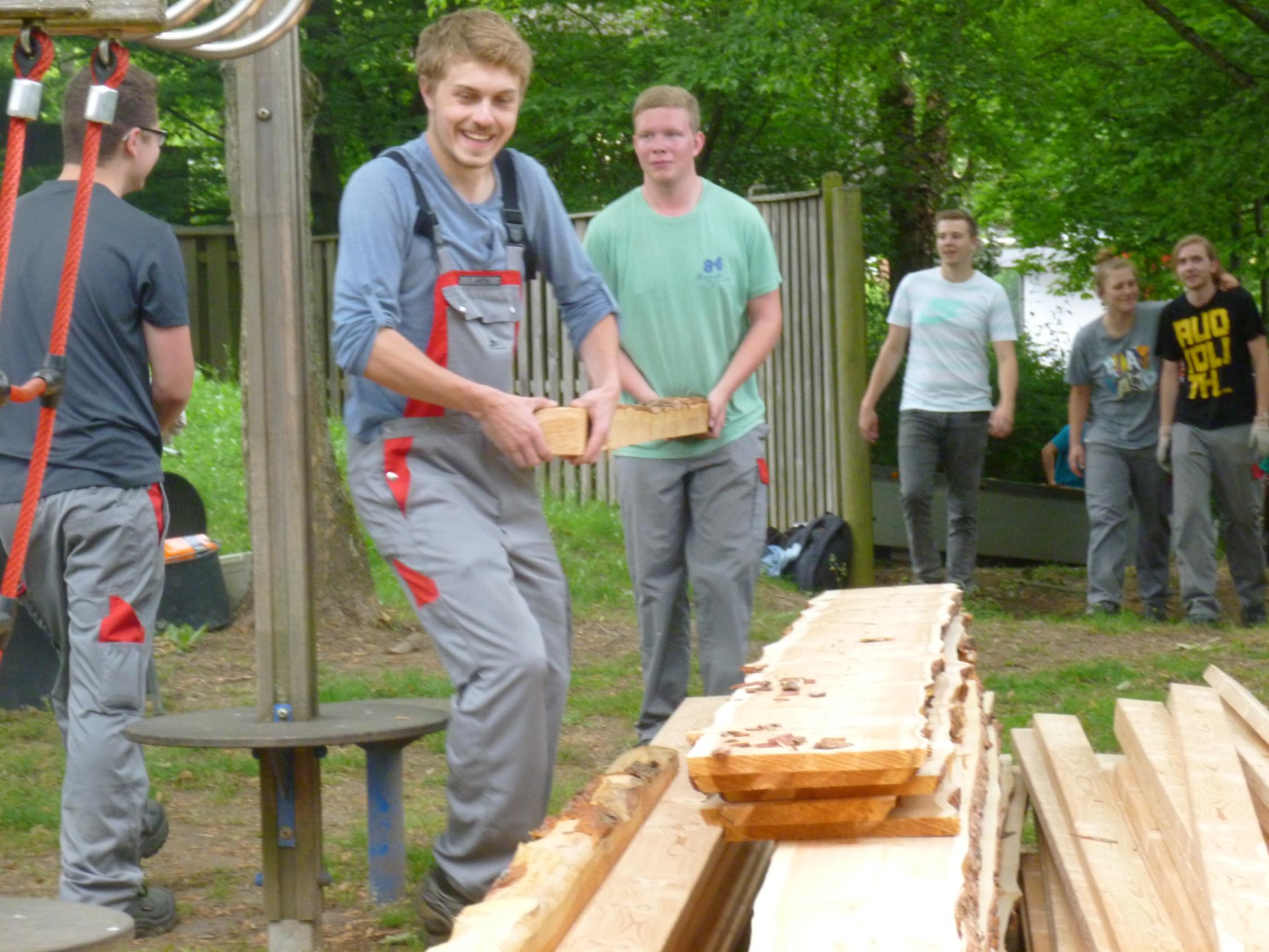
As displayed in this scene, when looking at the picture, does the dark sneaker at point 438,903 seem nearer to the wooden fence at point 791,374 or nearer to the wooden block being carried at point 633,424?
the wooden block being carried at point 633,424

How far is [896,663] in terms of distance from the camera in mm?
3496

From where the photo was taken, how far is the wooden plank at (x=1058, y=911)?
127 inches

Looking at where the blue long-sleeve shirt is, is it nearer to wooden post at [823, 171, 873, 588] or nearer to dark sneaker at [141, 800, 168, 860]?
dark sneaker at [141, 800, 168, 860]

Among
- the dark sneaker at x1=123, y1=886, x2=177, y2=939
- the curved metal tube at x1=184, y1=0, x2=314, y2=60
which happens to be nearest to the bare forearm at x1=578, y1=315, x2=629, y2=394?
the curved metal tube at x1=184, y1=0, x2=314, y2=60

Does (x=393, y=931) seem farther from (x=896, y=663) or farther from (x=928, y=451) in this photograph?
(x=928, y=451)

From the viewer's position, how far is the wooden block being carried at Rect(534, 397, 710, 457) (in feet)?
13.1

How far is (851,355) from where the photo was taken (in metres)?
10.0

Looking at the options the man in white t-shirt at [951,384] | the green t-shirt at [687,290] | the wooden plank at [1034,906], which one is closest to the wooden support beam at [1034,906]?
the wooden plank at [1034,906]

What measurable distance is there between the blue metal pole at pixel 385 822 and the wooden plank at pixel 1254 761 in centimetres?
202

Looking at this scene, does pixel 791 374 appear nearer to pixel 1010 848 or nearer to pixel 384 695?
pixel 384 695

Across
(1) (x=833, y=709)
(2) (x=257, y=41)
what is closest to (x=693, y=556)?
(1) (x=833, y=709)

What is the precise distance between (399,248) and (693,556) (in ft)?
6.91

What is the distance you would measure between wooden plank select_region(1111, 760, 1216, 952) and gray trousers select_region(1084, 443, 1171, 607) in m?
5.44

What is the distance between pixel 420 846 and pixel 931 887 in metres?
2.79
